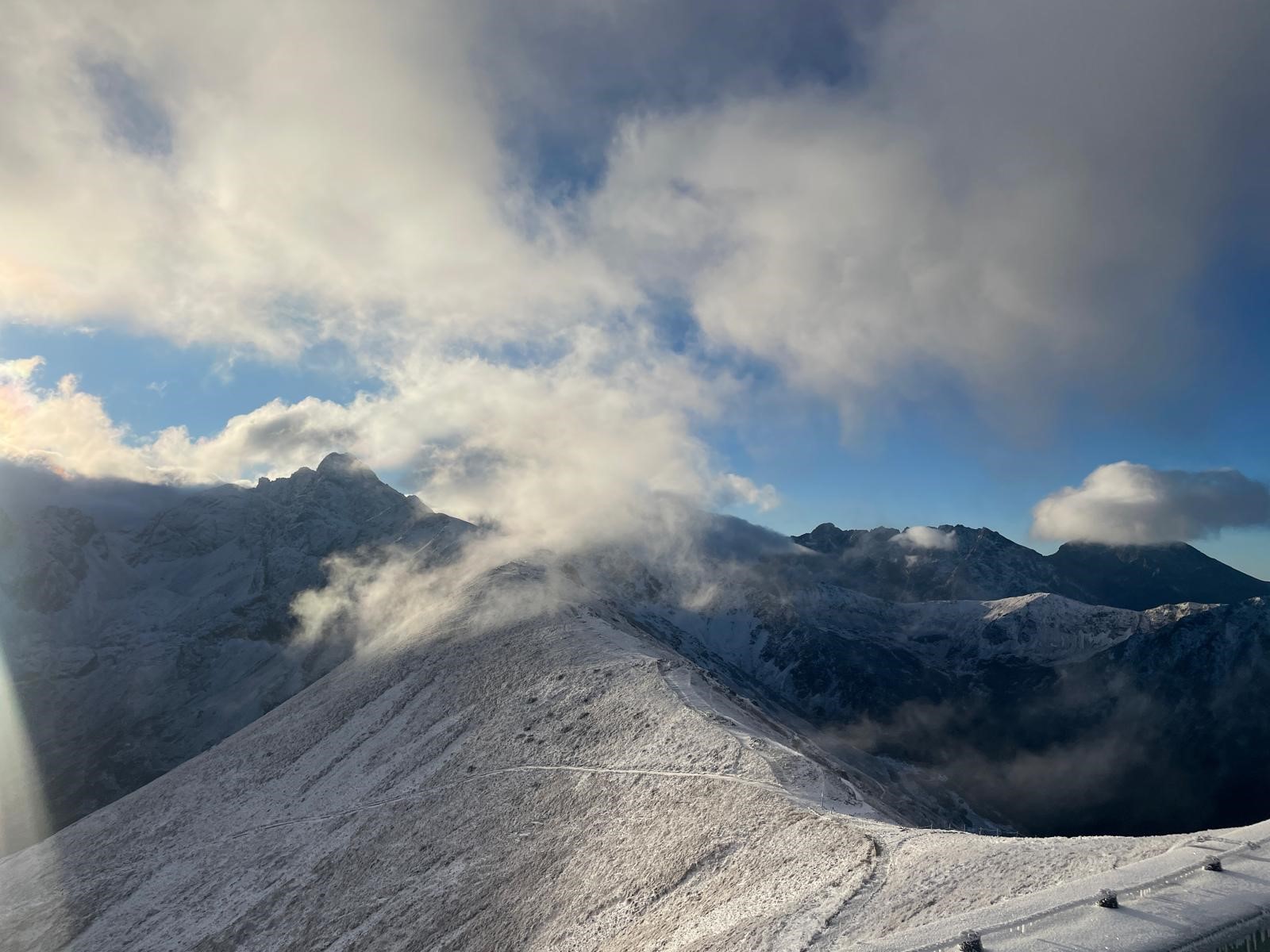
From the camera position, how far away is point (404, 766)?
82000 millimetres

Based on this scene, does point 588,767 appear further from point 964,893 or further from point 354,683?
point 354,683

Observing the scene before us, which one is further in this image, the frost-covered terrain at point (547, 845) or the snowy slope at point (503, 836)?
the snowy slope at point (503, 836)

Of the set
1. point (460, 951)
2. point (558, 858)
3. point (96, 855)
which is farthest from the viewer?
point (96, 855)

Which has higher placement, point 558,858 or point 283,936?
point 558,858

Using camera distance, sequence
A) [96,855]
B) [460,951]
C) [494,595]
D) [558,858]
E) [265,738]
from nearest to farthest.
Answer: [460,951] < [558,858] < [96,855] < [265,738] < [494,595]

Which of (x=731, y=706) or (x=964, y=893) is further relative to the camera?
(x=731, y=706)

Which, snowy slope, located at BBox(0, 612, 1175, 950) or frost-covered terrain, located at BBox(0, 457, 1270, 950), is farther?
snowy slope, located at BBox(0, 612, 1175, 950)

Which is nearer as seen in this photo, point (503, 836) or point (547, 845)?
point (547, 845)

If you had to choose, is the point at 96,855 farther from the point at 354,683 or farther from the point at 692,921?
the point at 692,921

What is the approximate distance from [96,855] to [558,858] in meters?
68.6

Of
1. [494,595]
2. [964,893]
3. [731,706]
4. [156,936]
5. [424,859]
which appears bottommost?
[156,936]

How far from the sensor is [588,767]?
68.4 metres

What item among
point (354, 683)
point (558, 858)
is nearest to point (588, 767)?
point (558, 858)

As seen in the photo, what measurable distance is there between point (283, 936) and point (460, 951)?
69.9 feet
